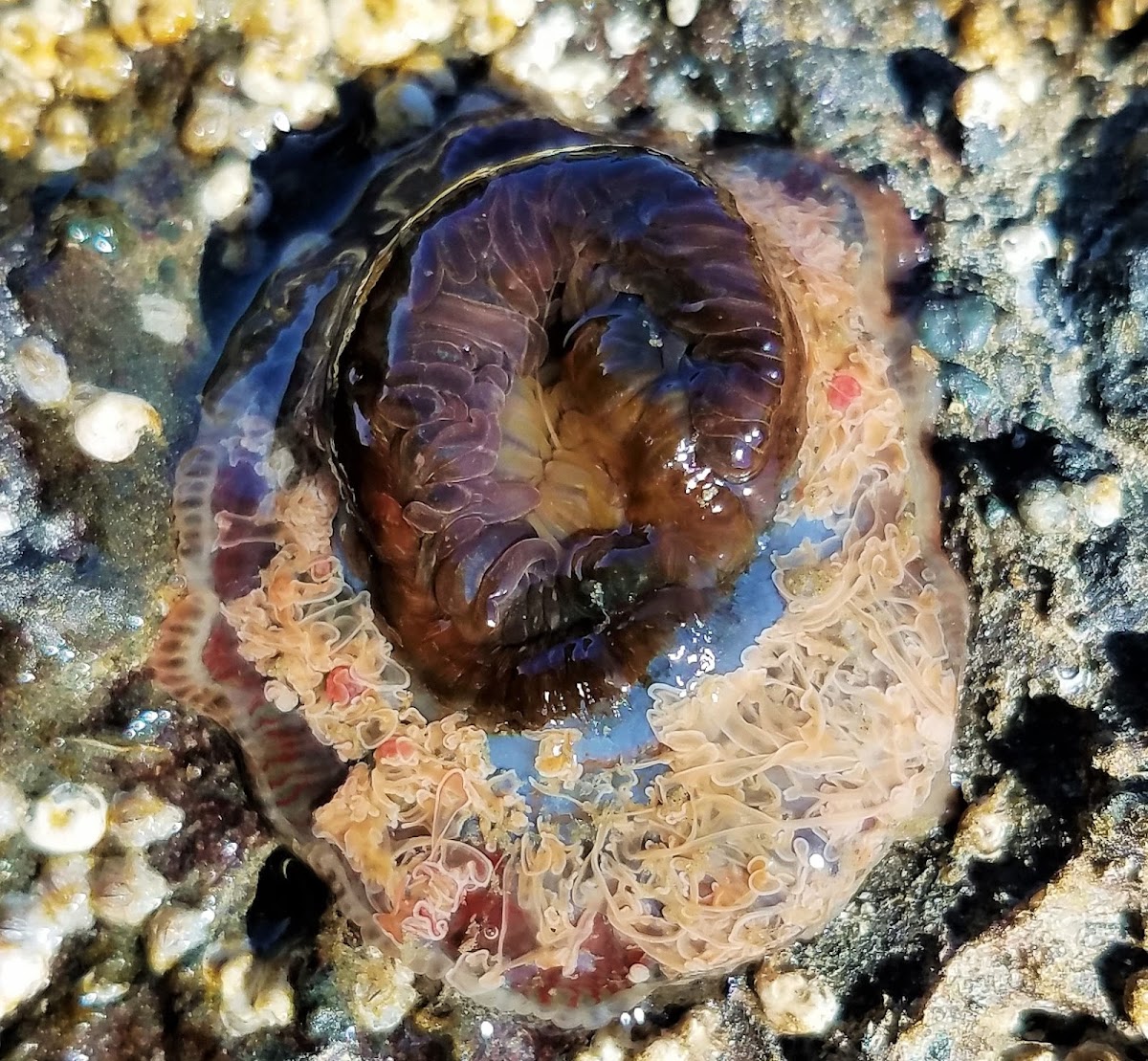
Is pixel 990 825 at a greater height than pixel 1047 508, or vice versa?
pixel 1047 508

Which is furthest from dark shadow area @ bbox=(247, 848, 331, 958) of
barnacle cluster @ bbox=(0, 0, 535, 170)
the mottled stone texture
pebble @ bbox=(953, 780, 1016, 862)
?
barnacle cluster @ bbox=(0, 0, 535, 170)

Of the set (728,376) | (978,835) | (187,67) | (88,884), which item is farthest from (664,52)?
(88,884)

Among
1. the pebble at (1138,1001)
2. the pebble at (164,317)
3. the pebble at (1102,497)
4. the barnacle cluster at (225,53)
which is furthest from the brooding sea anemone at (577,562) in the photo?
the pebble at (1138,1001)

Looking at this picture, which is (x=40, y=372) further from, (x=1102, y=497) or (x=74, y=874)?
(x=1102, y=497)

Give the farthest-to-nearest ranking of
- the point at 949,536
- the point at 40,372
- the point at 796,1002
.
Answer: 1. the point at 796,1002
2. the point at 949,536
3. the point at 40,372

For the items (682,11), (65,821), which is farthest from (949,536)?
(65,821)

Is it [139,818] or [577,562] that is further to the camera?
[139,818]

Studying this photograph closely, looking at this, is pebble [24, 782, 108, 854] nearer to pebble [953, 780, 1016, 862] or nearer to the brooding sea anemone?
the brooding sea anemone

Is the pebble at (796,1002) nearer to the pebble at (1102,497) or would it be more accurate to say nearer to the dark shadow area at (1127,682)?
the dark shadow area at (1127,682)
